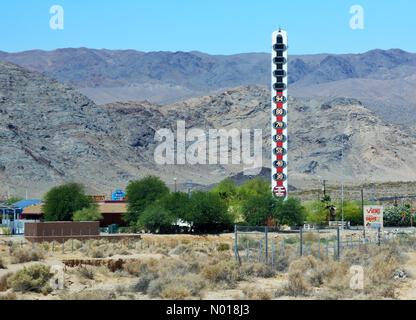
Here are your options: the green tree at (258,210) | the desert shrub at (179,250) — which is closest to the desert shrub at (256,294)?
the desert shrub at (179,250)

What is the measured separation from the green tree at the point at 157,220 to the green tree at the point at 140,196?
267 inches

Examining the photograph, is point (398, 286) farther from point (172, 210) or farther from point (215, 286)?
point (172, 210)

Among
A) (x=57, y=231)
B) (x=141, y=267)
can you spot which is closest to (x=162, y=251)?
(x=141, y=267)

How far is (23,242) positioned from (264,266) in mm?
31390

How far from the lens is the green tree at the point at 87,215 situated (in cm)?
9281

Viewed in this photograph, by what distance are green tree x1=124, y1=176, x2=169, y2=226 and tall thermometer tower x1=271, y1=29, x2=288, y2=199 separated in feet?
40.3

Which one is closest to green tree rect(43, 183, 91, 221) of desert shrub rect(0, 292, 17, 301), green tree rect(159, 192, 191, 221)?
green tree rect(159, 192, 191, 221)

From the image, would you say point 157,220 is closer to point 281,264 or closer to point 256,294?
point 281,264

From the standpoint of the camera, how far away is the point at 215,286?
36406mm

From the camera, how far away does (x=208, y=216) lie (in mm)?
90000

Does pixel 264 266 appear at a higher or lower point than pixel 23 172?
lower

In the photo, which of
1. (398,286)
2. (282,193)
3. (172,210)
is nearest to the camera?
(398,286)
